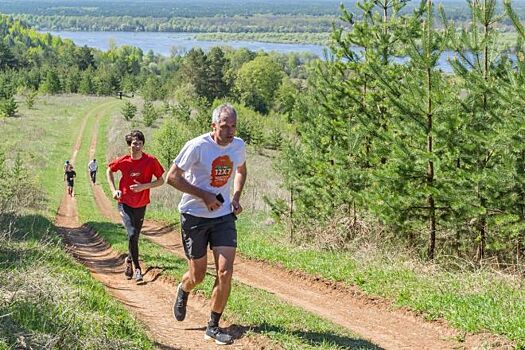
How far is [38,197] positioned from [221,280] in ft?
77.7

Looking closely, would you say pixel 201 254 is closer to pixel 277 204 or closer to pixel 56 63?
pixel 277 204

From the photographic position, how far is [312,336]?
6.57 metres

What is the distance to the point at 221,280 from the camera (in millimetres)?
6238

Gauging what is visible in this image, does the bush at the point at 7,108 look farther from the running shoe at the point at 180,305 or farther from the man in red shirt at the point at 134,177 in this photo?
the running shoe at the point at 180,305

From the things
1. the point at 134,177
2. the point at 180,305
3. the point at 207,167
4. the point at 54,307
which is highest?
the point at 207,167

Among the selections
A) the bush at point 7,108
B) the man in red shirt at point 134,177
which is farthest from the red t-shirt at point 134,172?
the bush at point 7,108

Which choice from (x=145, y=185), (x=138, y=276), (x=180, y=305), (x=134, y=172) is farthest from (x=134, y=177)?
(x=180, y=305)

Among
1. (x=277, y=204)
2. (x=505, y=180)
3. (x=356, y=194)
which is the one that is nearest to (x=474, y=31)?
(x=505, y=180)

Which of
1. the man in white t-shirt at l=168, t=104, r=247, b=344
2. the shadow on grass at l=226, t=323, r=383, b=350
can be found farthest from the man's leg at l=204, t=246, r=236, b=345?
the shadow on grass at l=226, t=323, r=383, b=350

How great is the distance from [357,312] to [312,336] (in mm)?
2025

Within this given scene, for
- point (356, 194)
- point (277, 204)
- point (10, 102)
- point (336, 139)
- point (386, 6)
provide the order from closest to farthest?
1. point (356, 194)
2. point (386, 6)
3. point (336, 139)
4. point (277, 204)
5. point (10, 102)

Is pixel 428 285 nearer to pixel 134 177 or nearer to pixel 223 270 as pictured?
pixel 223 270

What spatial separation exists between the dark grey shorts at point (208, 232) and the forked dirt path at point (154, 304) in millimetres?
933

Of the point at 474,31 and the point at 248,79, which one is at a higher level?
the point at 474,31
